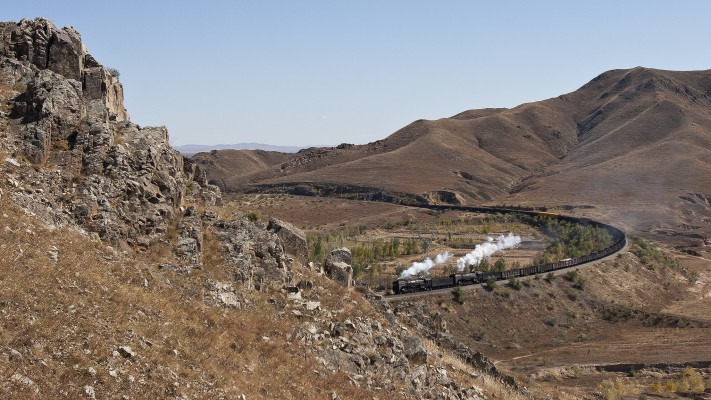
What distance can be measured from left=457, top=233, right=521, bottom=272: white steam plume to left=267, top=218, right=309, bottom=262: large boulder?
4949 centimetres

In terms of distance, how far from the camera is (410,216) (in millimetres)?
131500

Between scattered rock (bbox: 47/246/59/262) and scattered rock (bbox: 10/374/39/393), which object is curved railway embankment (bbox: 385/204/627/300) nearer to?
scattered rock (bbox: 47/246/59/262)

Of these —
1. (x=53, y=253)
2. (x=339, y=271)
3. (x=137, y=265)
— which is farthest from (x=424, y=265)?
(x=53, y=253)

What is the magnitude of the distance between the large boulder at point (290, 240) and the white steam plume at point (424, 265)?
A: 123ft

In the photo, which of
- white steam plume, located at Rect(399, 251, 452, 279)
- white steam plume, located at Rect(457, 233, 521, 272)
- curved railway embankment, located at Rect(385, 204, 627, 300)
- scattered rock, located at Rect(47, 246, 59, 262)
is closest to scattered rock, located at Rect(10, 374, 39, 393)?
scattered rock, located at Rect(47, 246, 59, 262)

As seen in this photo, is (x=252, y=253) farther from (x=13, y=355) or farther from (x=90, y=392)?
(x=13, y=355)

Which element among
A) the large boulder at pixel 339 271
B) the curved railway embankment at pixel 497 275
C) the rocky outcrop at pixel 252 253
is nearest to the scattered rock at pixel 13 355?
the rocky outcrop at pixel 252 253

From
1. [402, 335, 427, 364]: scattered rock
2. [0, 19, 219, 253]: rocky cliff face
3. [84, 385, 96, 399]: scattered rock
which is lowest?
[402, 335, 427, 364]: scattered rock

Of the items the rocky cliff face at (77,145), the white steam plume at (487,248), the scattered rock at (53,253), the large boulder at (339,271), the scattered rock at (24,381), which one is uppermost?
the rocky cliff face at (77,145)

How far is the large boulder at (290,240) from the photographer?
87.9ft

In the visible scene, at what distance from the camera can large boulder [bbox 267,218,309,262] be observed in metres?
26.8

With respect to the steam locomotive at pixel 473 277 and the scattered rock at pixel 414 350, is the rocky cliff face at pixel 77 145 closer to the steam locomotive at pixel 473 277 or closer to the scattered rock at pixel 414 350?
the scattered rock at pixel 414 350

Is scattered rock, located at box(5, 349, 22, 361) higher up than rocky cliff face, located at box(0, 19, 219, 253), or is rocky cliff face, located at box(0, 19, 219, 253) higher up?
rocky cliff face, located at box(0, 19, 219, 253)

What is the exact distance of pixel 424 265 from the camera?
7556 centimetres
